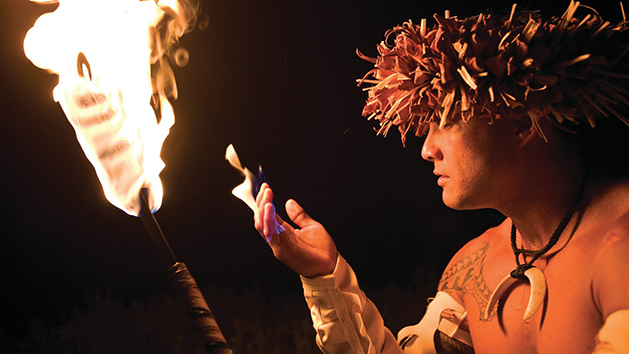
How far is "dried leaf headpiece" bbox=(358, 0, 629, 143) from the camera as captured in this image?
4.33ft

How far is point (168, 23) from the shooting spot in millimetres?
2203

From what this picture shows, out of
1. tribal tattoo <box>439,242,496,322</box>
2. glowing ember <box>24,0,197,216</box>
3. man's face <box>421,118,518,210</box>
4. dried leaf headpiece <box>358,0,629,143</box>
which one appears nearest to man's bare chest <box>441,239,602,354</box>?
tribal tattoo <box>439,242,496,322</box>

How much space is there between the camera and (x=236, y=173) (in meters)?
2.51

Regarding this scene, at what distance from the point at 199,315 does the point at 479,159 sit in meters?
0.85

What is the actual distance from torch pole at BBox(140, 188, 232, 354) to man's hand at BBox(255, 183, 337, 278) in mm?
368

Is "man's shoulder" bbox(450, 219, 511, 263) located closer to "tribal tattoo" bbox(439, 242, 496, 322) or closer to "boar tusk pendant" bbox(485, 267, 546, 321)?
"tribal tattoo" bbox(439, 242, 496, 322)

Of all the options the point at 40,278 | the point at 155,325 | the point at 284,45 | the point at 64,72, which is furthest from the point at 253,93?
the point at 40,278

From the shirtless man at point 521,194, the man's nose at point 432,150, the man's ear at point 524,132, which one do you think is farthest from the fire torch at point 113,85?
the man's ear at point 524,132

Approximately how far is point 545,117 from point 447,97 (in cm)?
31

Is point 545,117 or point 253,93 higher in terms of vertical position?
point 253,93

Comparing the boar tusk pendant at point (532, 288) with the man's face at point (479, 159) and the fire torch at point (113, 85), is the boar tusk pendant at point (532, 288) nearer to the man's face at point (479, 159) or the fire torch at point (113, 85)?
the man's face at point (479, 159)

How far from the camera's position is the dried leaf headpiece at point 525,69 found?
1.32 metres

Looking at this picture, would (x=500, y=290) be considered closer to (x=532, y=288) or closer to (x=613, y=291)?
(x=532, y=288)

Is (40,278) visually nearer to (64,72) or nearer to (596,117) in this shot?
(64,72)
